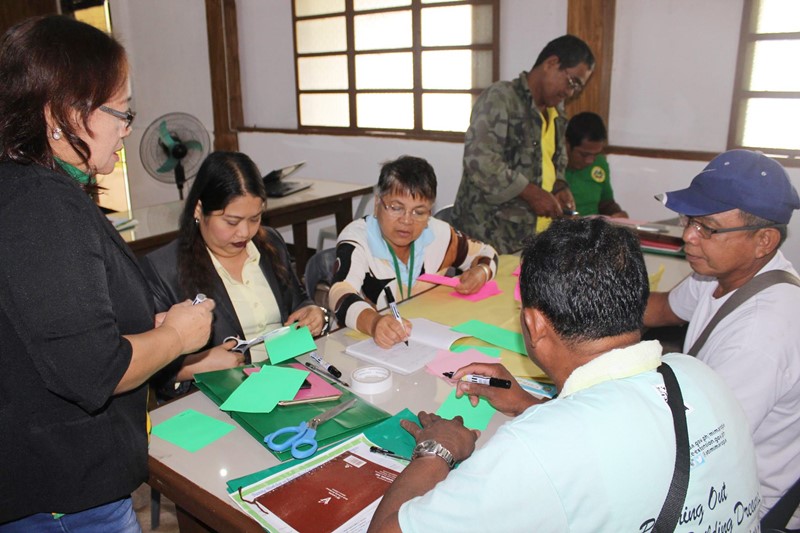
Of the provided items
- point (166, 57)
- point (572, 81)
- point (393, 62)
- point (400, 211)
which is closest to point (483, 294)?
point (400, 211)

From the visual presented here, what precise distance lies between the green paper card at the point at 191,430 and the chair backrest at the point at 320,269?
3.46 feet

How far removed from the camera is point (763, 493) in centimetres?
146

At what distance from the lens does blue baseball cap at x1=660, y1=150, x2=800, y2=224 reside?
1.48 metres

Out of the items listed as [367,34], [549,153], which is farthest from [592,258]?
[367,34]

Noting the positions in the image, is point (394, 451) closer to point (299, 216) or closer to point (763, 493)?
point (763, 493)

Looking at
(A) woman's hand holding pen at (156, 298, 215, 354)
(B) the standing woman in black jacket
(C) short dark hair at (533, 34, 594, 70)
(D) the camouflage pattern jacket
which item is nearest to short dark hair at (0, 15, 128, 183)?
(B) the standing woman in black jacket

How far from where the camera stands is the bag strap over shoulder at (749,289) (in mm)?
1456

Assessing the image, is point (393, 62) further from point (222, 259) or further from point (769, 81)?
point (222, 259)

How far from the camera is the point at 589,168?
400 cm

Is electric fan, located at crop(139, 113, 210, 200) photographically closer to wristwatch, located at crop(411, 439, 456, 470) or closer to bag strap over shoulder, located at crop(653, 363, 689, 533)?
wristwatch, located at crop(411, 439, 456, 470)

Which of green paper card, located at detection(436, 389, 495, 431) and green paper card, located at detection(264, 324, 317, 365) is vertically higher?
green paper card, located at detection(264, 324, 317, 365)

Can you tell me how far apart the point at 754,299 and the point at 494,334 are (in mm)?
756

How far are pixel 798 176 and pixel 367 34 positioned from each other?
3.48m

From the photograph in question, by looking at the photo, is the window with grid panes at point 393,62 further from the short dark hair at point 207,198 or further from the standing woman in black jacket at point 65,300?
the standing woman in black jacket at point 65,300
